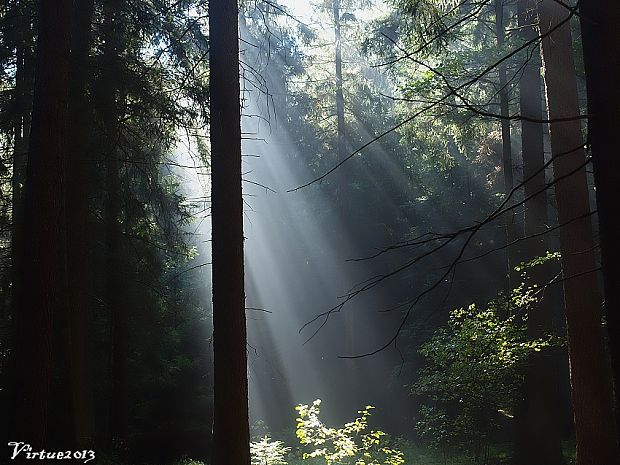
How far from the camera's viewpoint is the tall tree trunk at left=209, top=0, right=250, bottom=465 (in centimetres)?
552

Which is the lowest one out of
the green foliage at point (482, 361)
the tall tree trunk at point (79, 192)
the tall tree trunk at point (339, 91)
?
the green foliage at point (482, 361)

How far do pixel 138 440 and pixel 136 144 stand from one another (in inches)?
382

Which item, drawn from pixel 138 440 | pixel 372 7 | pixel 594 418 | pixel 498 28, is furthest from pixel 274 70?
pixel 594 418

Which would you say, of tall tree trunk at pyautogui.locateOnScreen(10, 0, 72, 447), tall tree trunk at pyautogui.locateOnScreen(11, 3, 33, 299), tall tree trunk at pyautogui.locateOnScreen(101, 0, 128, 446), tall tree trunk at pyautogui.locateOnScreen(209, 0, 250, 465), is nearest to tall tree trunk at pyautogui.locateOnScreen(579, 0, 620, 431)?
tall tree trunk at pyautogui.locateOnScreen(209, 0, 250, 465)

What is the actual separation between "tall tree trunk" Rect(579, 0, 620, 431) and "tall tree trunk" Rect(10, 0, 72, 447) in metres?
4.86

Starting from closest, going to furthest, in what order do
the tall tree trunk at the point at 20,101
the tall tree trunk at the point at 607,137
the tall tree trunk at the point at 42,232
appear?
the tall tree trunk at the point at 607,137 → the tall tree trunk at the point at 42,232 → the tall tree trunk at the point at 20,101

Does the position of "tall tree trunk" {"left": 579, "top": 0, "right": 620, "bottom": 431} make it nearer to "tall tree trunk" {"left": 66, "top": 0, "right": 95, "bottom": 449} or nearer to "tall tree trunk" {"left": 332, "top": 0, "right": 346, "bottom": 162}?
"tall tree trunk" {"left": 66, "top": 0, "right": 95, "bottom": 449}

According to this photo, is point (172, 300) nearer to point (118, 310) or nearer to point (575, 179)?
point (118, 310)

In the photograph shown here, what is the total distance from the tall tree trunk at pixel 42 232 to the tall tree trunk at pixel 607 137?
486 cm

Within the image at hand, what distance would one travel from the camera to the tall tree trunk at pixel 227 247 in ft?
18.1

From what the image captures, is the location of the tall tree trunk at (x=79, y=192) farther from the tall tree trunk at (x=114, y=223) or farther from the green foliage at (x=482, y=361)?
the green foliage at (x=482, y=361)

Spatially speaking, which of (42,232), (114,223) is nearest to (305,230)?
(114,223)

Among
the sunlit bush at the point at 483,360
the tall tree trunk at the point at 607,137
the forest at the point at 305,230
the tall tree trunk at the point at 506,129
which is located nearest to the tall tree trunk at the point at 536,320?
the forest at the point at 305,230

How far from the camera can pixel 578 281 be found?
7.00 meters
